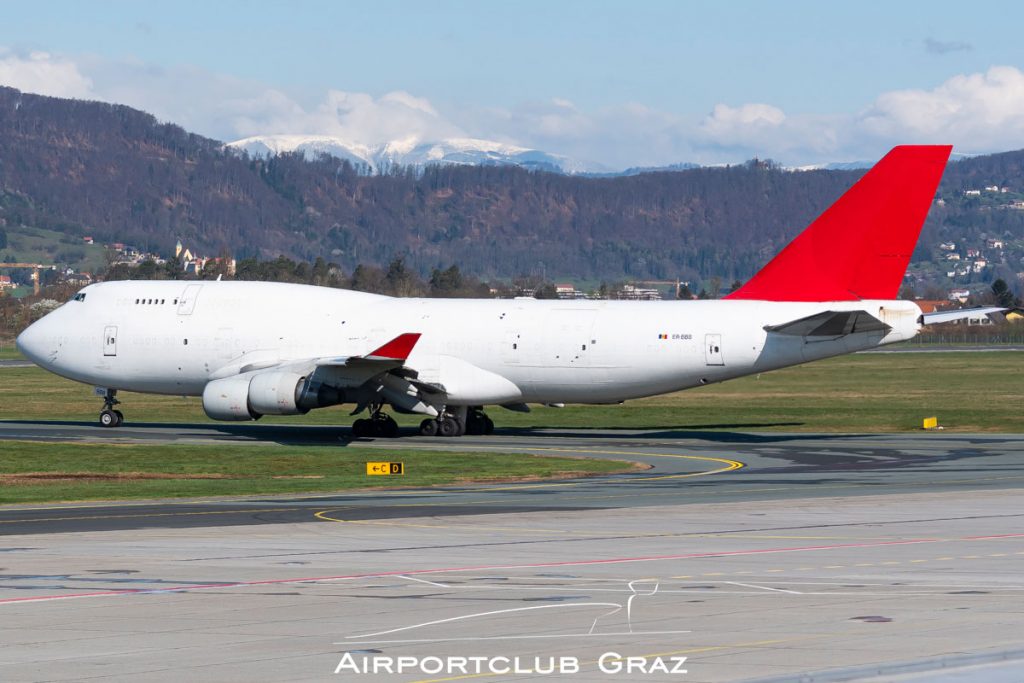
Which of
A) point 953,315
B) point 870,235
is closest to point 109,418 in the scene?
point 870,235

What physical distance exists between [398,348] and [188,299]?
383 inches

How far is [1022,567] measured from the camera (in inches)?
825

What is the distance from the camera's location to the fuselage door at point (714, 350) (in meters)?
50.1

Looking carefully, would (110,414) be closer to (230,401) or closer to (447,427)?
(230,401)

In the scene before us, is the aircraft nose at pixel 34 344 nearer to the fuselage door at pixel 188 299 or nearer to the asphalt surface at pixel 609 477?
the asphalt surface at pixel 609 477

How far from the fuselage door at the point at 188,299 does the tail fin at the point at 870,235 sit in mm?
20413

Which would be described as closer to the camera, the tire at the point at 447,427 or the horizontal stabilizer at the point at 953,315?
the horizontal stabilizer at the point at 953,315

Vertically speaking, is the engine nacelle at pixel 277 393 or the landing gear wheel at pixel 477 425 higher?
the engine nacelle at pixel 277 393

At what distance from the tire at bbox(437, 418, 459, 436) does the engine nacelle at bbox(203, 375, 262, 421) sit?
21.3 feet

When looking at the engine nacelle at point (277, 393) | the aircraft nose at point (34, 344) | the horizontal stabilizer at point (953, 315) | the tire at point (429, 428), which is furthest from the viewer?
the aircraft nose at point (34, 344)

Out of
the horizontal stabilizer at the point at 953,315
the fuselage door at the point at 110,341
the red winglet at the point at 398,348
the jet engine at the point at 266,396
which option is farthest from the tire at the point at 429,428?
the horizontal stabilizer at the point at 953,315

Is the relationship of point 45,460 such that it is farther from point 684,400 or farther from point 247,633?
point 684,400

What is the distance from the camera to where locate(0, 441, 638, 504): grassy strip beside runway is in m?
35.4

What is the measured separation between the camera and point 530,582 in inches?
784
